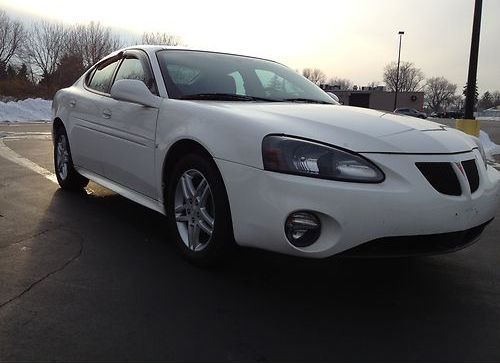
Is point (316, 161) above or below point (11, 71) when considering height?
below

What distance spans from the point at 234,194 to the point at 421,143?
1.13 m

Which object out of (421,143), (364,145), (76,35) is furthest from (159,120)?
(76,35)

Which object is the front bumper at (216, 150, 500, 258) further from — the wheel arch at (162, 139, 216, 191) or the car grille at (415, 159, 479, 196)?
the wheel arch at (162, 139, 216, 191)

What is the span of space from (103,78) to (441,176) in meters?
3.51

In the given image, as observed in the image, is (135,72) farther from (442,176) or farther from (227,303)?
(442,176)

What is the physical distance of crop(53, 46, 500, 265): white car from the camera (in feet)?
9.44

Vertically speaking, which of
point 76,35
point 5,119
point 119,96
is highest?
point 76,35

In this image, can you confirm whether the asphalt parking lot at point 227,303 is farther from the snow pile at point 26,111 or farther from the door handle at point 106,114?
the snow pile at point 26,111

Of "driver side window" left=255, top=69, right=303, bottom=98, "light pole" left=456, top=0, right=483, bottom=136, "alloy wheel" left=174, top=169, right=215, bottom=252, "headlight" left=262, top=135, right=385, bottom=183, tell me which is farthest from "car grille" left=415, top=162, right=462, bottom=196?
"light pole" left=456, top=0, right=483, bottom=136

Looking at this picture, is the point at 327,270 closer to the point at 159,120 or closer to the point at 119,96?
the point at 159,120

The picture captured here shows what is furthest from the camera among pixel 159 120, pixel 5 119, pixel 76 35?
pixel 76 35

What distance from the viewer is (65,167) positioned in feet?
19.4

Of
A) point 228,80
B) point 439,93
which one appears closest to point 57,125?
point 228,80

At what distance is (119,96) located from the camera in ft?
13.8
